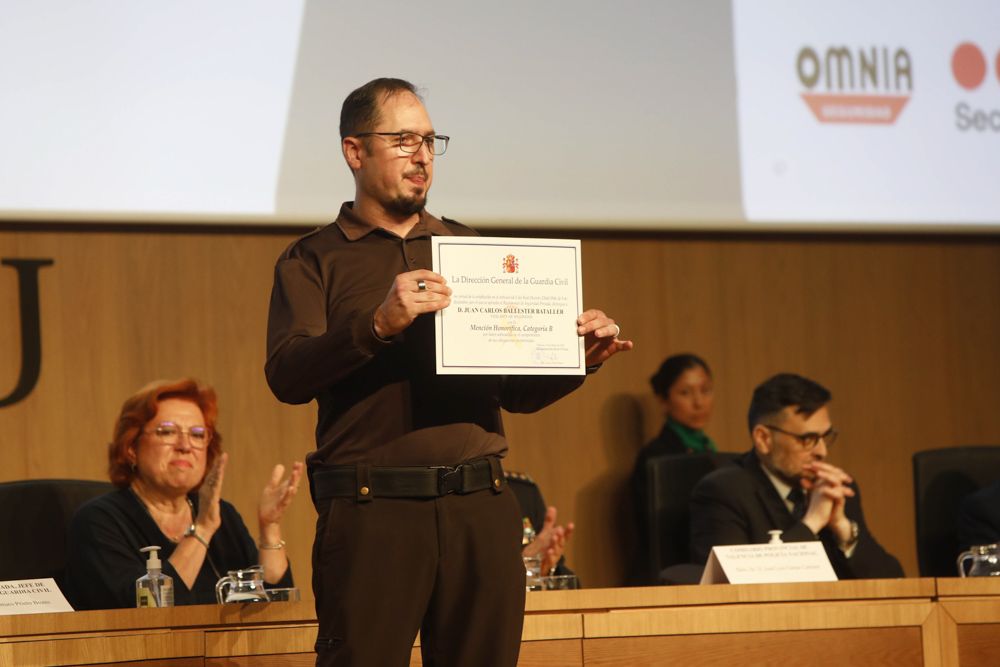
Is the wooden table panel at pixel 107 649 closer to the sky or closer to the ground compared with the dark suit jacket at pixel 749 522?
closer to the ground

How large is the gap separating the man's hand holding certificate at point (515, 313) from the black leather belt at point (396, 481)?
0.51ft

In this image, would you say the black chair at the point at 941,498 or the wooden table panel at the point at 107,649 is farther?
the black chair at the point at 941,498

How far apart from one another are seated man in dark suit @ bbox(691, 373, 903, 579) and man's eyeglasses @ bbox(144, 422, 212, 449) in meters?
1.33

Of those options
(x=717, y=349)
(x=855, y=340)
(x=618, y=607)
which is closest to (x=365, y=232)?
(x=618, y=607)

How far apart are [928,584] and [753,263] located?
271 centimetres

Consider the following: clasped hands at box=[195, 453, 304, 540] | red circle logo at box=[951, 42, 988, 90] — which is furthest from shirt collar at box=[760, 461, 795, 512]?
red circle logo at box=[951, 42, 988, 90]

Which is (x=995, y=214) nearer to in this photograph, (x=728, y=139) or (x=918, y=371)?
(x=918, y=371)

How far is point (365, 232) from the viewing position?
224 cm

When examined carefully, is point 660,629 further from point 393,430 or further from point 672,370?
point 672,370

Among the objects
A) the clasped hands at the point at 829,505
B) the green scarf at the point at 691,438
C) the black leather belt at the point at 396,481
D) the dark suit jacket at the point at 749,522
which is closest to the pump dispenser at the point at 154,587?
the black leather belt at the point at 396,481

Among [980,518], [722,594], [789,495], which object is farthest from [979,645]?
[789,495]

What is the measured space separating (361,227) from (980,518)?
7.23 ft

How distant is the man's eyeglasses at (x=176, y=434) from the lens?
3.44 m

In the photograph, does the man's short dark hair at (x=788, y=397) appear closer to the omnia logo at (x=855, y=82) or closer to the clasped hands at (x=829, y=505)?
the clasped hands at (x=829, y=505)
